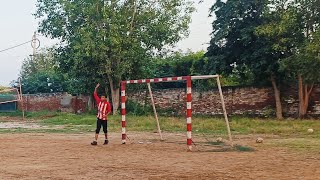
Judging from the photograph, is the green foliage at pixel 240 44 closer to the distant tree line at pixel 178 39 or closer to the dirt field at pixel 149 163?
the distant tree line at pixel 178 39

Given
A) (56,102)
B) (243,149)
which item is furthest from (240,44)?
(56,102)

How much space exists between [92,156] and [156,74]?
2688cm

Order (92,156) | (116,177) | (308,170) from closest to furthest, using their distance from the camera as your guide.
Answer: (116,177) → (308,170) → (92,156)

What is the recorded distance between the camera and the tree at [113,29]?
30703 millimetres

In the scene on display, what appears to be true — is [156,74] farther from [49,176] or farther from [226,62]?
[49,176]

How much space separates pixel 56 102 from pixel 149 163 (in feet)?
110

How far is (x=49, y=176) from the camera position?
8.59 m

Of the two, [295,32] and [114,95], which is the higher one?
[295,32]

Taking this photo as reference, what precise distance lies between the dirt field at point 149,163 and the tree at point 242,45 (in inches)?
536

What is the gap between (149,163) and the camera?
1041cm

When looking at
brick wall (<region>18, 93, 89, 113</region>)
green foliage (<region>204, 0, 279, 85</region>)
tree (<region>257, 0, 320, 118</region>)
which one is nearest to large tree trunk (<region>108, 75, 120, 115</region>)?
brick wall (<region>18, 93, 89, 113</region>)

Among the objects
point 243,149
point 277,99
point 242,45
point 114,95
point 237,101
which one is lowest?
point 243,149

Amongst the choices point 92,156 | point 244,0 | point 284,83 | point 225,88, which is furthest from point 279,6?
point 92,156

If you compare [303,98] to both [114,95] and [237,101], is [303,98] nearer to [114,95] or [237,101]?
[237,101]
